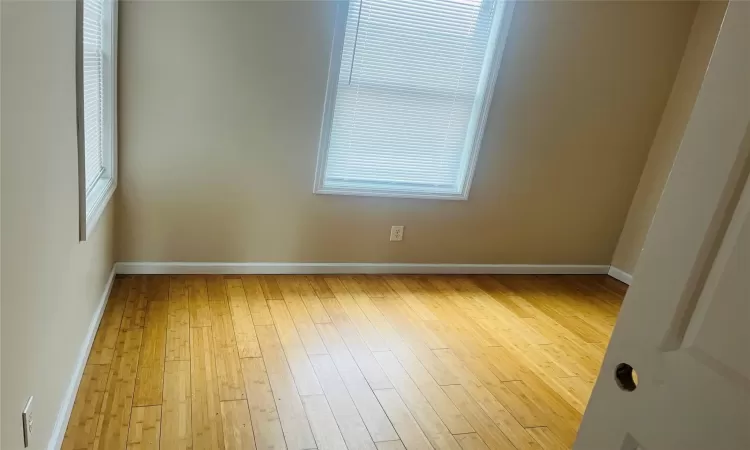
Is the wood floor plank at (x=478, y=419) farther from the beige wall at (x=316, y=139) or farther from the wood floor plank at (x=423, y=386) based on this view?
the beige wall at (x=316, y=139)

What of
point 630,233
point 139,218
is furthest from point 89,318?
point 630,233

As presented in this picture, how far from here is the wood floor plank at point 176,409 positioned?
1.87 metres

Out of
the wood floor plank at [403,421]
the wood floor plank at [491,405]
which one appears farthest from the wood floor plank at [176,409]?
the wood floor plank at [491,405]

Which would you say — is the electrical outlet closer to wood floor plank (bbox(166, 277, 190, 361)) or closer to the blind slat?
wood floor plank (bbox(166, 277, 190, 361))

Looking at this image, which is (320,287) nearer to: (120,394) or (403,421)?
(403,421)

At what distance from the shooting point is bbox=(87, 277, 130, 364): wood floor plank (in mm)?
2299

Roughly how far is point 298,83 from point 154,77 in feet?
2.56

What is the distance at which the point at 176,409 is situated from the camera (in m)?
2.03

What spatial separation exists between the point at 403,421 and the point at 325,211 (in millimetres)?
1610

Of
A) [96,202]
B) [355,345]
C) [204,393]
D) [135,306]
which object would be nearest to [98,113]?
[96,202]

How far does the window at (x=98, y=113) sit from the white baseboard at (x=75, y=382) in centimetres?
50

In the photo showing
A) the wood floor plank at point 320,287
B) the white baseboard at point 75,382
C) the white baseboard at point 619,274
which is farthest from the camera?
the white baseboard at point 619,274

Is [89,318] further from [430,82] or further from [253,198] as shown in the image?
[430,82]

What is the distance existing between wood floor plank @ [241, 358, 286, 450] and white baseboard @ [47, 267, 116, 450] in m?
0.64
